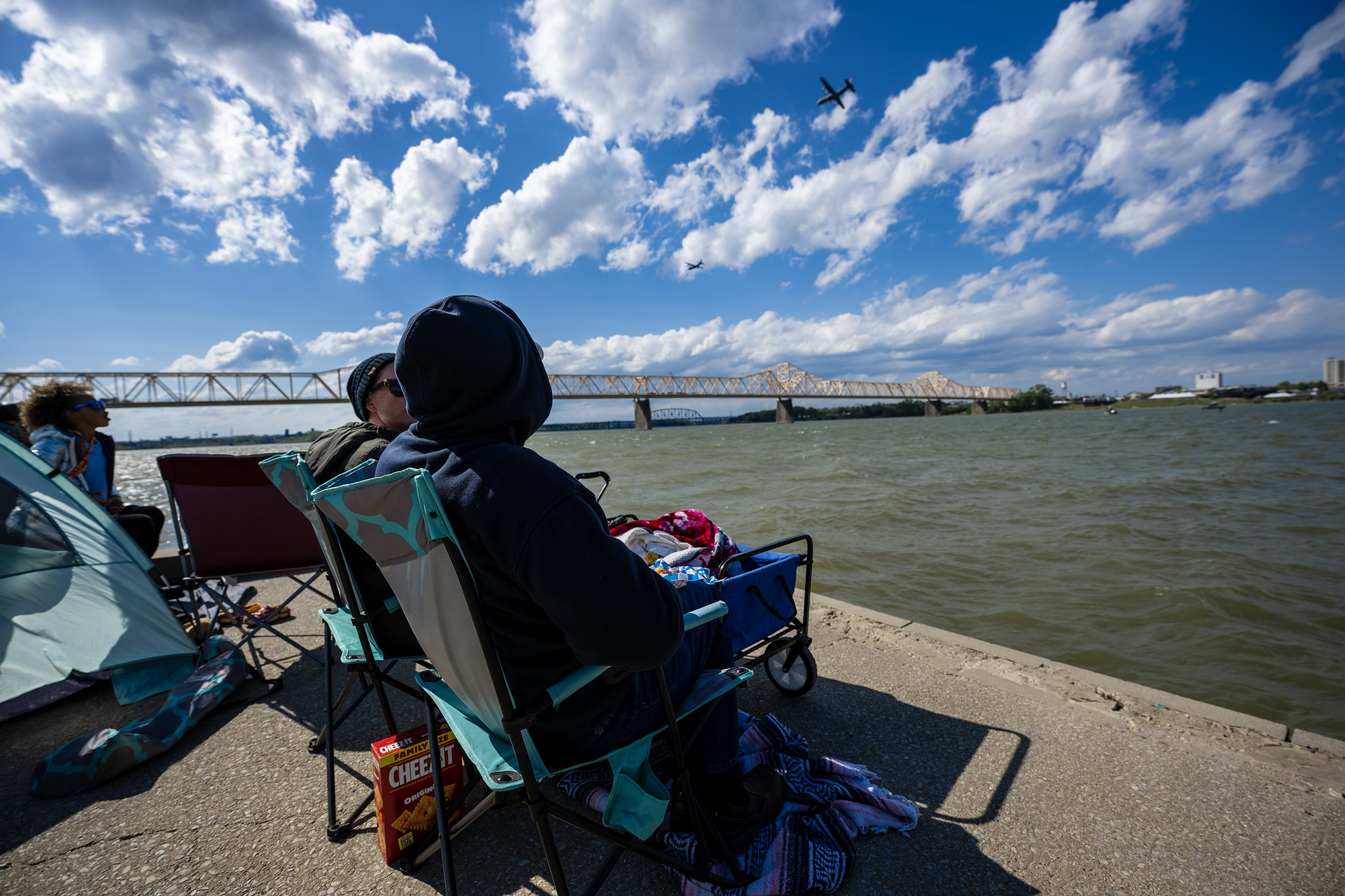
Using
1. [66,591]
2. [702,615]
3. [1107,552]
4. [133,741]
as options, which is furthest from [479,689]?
[1107,552]

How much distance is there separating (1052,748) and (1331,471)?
21284 mm

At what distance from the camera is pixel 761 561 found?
9.57ft

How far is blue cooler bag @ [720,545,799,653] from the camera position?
2249mm

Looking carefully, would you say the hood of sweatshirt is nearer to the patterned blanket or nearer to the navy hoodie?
the navy hoodie

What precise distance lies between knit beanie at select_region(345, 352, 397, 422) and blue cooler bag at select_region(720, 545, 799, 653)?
1.95 metres

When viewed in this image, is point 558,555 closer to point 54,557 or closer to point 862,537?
point 54,557

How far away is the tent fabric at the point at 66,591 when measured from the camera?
2.87m

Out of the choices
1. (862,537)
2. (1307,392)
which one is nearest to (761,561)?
(862,537)

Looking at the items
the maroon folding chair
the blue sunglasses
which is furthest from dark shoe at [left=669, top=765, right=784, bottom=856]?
the blue sunglasses

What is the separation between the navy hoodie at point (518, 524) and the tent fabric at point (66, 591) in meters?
2.83

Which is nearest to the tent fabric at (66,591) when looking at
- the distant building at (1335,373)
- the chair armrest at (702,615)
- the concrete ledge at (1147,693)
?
the chair armrest at (702,615)

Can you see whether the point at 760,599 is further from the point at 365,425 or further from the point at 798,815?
the point at 365,425

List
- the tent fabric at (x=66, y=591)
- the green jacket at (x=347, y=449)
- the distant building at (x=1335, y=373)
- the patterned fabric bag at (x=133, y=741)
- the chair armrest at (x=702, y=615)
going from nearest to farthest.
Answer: the chair armrest at (x=702, y=615), the patterned fabric bag at (x=133, y=741), the green jacket at (x=347, y=449), the tent fabric at (x=66, y=591), the distant building at (x=1335, y=373)

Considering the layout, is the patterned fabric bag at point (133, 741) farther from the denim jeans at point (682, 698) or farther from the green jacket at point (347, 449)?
the denim jeans at point (682, 698)
